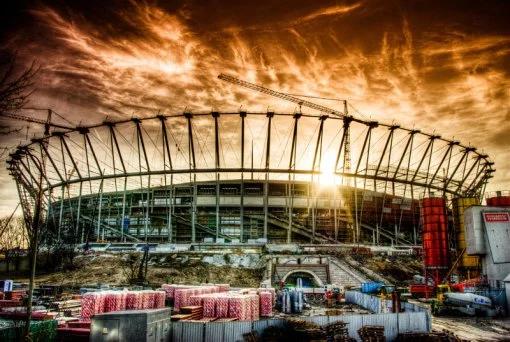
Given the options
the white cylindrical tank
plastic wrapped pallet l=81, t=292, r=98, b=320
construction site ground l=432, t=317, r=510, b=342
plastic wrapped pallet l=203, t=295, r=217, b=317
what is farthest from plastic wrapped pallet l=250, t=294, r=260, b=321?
the white cylindrical tank

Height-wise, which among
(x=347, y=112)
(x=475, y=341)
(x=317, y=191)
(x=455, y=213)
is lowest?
(x=475, y=341)

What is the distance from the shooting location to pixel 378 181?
48438 mm

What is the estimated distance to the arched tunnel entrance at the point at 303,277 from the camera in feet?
105

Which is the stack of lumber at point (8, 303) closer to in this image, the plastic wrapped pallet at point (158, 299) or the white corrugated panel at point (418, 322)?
the plastic wrapped pallet at point (158, 299)

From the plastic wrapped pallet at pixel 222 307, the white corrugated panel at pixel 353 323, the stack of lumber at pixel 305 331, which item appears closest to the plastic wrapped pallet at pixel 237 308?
the plastic wrapped pallet at pixel 222 307

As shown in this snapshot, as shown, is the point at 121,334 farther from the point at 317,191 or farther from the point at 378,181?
the point at 378,181

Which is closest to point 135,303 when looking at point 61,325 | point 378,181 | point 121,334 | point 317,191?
point 61,325

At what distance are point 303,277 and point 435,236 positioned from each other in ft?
39.1

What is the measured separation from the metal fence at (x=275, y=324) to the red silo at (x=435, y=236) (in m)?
15.0

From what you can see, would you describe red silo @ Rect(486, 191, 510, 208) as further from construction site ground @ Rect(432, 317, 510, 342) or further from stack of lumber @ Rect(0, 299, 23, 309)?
stack of lumber @ Rect(0, 299, 23, 309)

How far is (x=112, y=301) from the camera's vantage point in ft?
50.5

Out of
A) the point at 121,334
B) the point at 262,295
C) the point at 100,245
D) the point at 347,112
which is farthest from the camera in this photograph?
the point at 347,112

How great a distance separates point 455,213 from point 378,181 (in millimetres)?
18134

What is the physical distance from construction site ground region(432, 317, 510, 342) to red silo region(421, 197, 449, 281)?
7975mm
